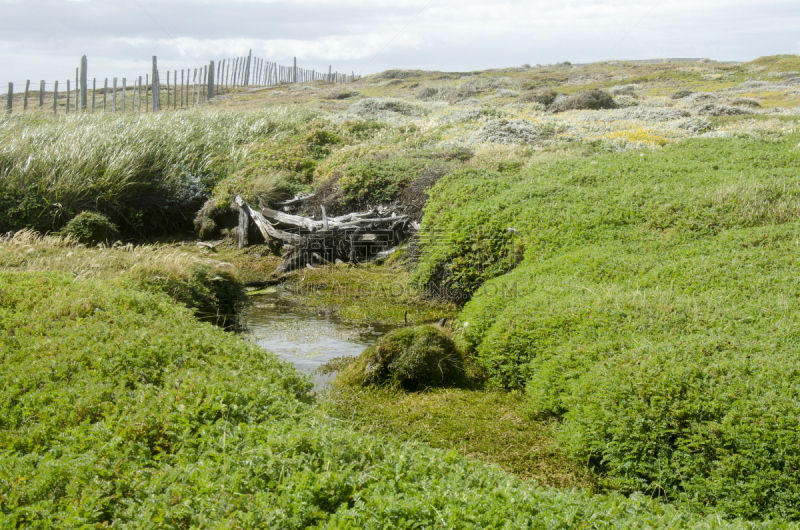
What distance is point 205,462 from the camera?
11.0 ft

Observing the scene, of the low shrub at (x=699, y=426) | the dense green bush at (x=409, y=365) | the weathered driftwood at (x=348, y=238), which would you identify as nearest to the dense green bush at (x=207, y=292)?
the dense green bush at (x=409, y=365)

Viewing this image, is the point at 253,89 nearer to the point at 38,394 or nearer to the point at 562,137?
the point at 562,137

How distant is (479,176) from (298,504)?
10227mm

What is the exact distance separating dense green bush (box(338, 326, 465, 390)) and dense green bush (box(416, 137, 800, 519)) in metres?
0.52

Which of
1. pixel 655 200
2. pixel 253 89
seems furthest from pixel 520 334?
pixel 253 89

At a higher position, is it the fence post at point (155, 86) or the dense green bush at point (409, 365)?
the fence post at point (155, 86)

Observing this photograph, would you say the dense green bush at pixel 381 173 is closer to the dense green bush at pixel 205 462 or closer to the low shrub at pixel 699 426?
→ the dense green bush at pixel 205 462

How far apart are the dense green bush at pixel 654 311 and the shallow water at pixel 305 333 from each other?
1613mm

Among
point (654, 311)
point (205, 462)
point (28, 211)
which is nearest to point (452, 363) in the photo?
point (654, 311)

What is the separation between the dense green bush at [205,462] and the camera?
2.91 meters

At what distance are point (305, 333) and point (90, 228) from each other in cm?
744

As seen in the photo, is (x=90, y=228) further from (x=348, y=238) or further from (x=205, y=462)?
(x=205, y=462)

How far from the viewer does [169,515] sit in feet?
9.38

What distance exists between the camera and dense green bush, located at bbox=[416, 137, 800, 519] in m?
4.05
